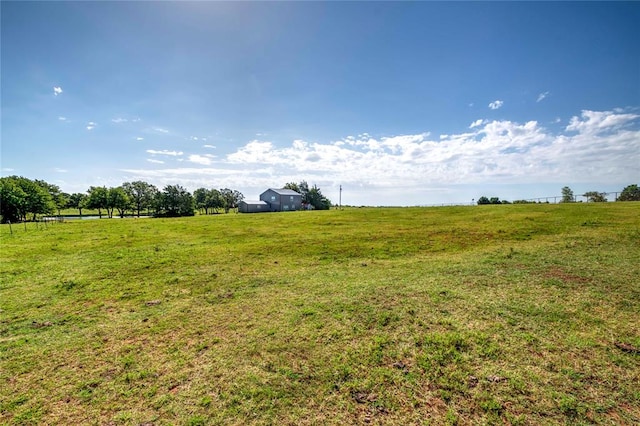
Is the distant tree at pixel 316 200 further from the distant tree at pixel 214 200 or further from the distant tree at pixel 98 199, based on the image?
the distant tree at pixel 98 199

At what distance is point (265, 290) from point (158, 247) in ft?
35.6

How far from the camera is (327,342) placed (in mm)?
5938

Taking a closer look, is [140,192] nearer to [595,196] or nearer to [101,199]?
[101,199]

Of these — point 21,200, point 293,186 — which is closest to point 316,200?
point 293,186

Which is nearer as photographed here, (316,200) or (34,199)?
(34,199)

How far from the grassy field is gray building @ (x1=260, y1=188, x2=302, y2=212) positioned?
223ft

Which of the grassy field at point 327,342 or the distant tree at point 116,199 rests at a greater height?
the distant tree at point 116,199

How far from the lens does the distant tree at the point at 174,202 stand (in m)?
74.8

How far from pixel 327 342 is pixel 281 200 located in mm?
75562

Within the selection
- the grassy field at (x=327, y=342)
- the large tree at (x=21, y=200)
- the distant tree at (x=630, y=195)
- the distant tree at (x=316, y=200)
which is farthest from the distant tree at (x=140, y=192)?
the distant tree at (x=630, y=195)

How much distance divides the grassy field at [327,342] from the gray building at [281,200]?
6796 cm

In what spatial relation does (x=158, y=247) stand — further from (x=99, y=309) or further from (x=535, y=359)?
(x=535, y=359)

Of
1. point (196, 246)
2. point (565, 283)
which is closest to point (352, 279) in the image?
point (565, 283)

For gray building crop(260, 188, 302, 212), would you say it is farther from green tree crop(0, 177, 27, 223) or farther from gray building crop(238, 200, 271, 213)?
green tree crop(0, 177, 27, 223)
